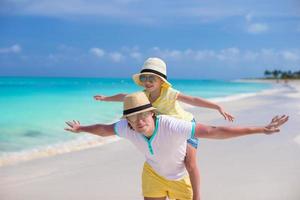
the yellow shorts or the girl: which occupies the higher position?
the girl

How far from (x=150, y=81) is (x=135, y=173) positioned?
1719 mm

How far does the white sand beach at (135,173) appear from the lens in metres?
3.82

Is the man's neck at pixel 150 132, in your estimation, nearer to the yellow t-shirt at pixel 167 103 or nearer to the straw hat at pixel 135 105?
the straw hat at pixel 135 105

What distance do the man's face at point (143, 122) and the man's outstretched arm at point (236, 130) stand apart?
244mm

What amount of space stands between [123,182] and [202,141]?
83.6 inches

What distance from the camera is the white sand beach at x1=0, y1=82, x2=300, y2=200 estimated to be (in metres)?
3.82

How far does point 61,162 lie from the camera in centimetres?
513

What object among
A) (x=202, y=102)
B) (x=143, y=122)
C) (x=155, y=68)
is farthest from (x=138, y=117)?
(x=202, y=102)

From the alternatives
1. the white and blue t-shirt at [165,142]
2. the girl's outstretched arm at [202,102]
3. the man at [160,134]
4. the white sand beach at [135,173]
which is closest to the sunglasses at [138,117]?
the man at [160,134]

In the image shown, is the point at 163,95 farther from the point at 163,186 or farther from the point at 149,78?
the point at 163,186

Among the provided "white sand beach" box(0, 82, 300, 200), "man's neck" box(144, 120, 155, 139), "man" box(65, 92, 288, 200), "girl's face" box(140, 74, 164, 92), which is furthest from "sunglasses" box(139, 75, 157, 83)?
"white sand beach" box(0, 82, 300, 200)

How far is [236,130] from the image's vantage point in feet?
7.57

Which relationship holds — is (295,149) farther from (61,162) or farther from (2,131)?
(2,131)

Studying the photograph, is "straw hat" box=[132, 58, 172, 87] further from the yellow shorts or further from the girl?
the yellow shorts
